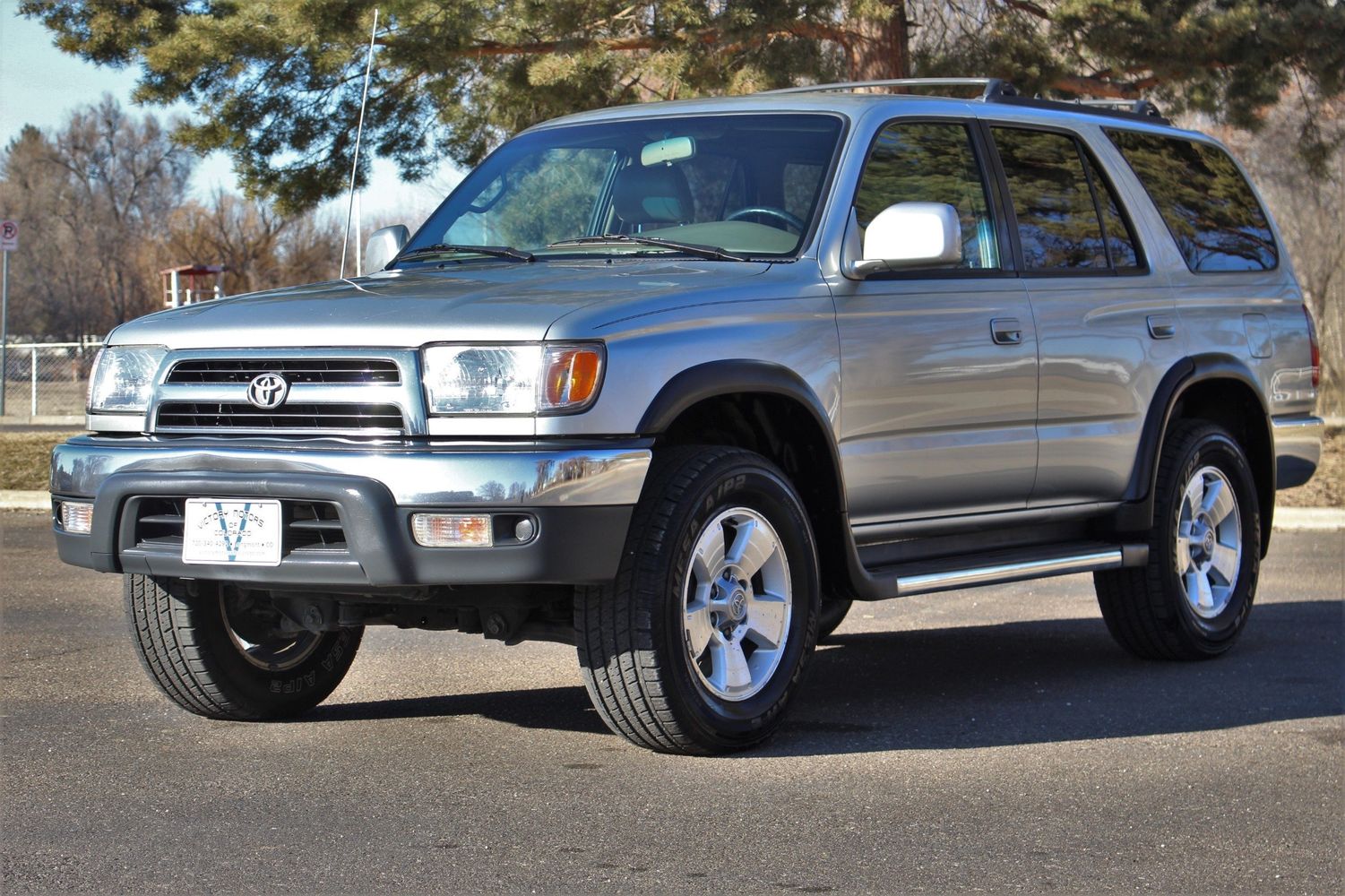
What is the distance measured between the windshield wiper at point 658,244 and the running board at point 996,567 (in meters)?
1.11

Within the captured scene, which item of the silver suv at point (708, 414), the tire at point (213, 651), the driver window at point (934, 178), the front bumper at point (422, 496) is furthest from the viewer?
the driver window at point (934, 178)

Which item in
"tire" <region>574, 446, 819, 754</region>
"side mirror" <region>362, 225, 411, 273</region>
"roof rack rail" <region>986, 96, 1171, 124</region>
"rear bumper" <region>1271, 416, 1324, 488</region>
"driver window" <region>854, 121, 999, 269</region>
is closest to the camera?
"tire" <region>574, 446, 819, 754</region>

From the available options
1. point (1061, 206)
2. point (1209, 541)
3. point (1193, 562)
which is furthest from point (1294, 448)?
point (1061, 206)

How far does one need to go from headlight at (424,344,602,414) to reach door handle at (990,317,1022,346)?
6.39 feet

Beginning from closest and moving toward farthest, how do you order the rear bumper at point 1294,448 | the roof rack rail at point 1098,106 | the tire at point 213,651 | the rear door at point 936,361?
the tire at point 213,651 → the rear door at point 936,361 → the roof rack rail at point 1098,106 → the rear bumper at point 1294,448

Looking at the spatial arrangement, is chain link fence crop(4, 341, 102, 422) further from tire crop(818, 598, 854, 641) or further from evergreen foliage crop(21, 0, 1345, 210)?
tire crop(818, 598, 854, 641)

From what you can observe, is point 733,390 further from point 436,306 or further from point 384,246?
point 384,246

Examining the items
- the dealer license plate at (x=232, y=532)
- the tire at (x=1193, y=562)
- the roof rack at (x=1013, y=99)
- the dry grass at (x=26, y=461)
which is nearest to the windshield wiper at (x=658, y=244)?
the roof rack at (x=1013, y=99)

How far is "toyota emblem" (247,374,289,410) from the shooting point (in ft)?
16.9

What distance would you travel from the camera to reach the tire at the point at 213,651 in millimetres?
5691

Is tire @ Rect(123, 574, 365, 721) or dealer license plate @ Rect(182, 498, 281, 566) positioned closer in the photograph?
dealer license plate @ Rect(182, 498, 281, 566)

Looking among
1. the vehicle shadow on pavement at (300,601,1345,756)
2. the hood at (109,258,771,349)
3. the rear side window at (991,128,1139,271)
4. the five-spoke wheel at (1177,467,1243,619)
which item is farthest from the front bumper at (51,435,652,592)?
the five-spoke wheel at (1177,467,1243,619)

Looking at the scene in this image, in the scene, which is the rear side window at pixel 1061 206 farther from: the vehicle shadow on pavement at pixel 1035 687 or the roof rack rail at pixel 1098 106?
the vehicle shadow on pavement at pixel 1035 687

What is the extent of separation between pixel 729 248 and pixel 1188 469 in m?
2.40
